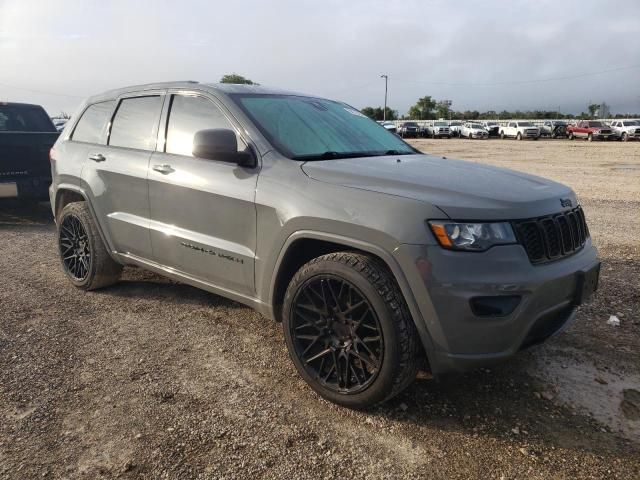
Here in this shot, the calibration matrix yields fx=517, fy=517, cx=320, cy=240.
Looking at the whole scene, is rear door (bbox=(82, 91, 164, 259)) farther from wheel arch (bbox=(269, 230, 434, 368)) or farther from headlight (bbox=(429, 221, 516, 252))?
headlight (bbox=(429, 221, 516, 252))

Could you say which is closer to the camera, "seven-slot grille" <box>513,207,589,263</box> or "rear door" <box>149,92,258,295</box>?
"seven-slot grille" <box>513,207,589,263</box>

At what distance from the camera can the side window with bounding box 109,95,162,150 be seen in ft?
13.0

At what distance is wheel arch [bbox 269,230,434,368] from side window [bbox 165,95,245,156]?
3.40 feet

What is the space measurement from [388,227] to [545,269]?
31.6 inches

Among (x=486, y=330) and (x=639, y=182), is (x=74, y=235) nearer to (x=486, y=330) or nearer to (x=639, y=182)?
(x=486, y=330)

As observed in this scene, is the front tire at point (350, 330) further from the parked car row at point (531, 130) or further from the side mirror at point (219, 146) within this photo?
the parked car row at point (531, 130)

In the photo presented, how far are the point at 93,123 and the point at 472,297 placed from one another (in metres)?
3.77

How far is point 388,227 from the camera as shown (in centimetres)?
254

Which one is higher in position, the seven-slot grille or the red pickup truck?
the red pickup truck

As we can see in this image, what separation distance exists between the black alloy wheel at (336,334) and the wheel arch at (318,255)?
0.20 metres

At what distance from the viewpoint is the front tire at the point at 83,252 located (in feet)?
14.6

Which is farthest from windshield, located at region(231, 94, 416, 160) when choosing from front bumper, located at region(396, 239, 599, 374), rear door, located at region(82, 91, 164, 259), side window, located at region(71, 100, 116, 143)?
side window, located at region(71, 100, 116, 143)

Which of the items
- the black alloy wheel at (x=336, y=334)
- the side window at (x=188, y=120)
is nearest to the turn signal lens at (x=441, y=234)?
the black alloy wheel at (x=336, y=334)

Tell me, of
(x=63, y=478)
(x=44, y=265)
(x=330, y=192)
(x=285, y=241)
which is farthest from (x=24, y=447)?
(x=44, y=265)
